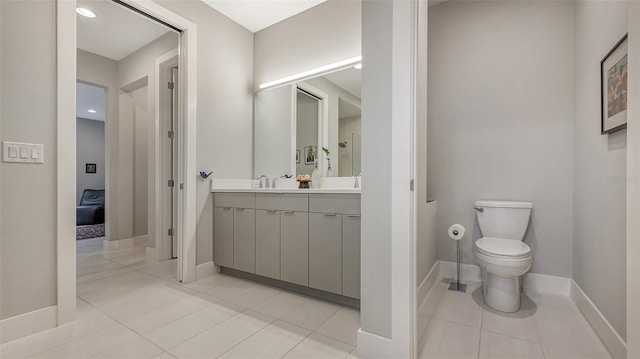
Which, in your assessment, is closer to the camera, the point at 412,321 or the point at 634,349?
the point at 634,349

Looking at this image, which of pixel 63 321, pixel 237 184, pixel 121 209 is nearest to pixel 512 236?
pixel 237 184

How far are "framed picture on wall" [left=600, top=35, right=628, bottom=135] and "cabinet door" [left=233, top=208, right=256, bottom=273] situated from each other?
2428mm

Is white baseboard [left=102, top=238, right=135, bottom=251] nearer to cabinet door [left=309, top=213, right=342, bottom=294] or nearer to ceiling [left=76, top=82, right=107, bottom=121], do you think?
ceiling [left=76, top=82, right=107, bottom=121]

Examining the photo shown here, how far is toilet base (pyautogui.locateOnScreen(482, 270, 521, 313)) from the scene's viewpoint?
1803 millimetres

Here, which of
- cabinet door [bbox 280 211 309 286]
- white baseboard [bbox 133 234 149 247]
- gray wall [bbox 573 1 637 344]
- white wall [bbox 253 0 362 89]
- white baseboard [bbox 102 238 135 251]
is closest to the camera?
gray wall [bbox 573 1 637 344]

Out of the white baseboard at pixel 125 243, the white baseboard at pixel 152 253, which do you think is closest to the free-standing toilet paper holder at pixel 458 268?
the white baseboard at pixel 152 253

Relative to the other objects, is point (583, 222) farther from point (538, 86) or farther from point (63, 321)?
point (63, 321)

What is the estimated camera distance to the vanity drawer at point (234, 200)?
94.3 inches

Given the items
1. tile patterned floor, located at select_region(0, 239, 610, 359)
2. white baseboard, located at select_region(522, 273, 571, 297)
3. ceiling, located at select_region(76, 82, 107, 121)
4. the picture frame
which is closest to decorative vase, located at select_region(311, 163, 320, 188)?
the picture frame

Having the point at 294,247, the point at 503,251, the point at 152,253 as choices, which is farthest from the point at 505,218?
the point at 152,253

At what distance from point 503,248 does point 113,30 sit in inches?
173

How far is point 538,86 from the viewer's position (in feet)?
7.14

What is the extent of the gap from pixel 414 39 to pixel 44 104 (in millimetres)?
A: 2152

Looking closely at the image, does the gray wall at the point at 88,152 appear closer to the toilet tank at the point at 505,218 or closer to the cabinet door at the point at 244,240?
the cabinet door at the point at 244,240
